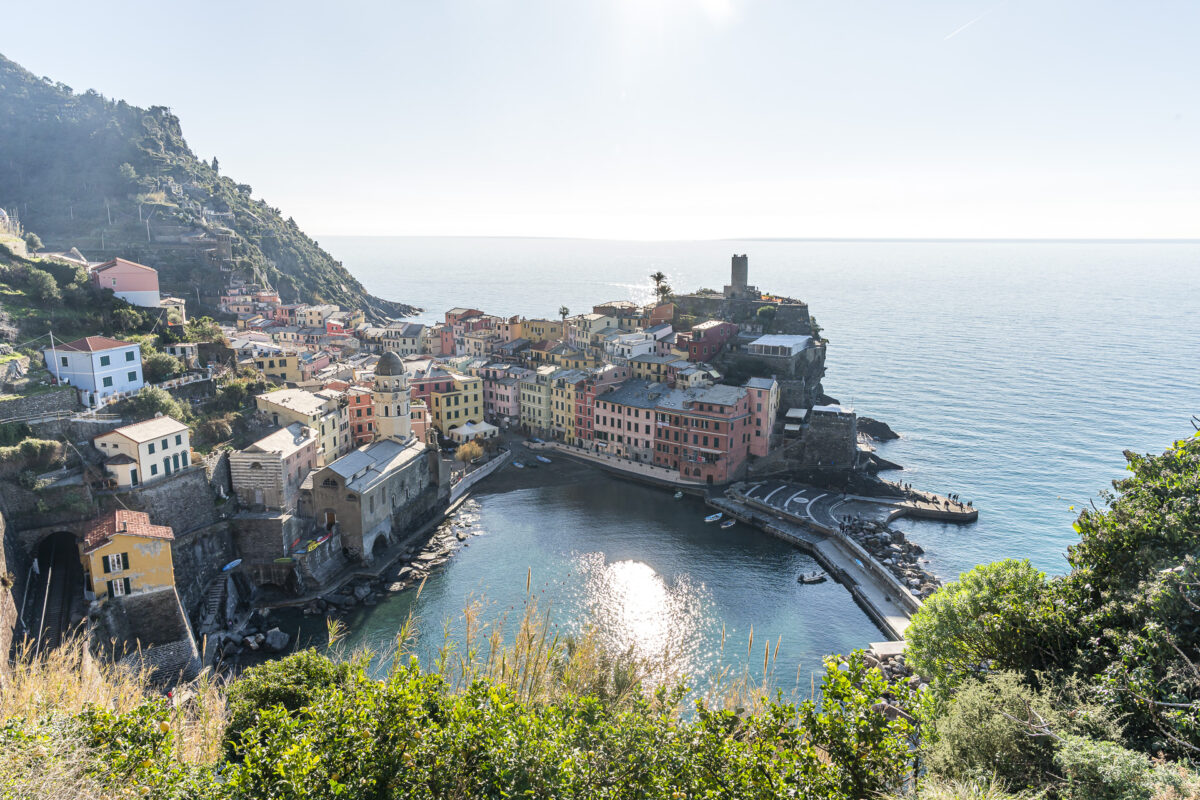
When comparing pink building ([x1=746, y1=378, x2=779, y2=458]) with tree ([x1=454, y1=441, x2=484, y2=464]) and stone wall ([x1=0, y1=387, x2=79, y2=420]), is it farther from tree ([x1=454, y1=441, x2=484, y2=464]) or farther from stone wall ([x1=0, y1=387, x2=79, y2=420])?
stone wall ([x1=0, y1=387, x2=79, y2=420])

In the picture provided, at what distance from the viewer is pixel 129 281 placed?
2122 inches

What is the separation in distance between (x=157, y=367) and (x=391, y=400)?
1511cm

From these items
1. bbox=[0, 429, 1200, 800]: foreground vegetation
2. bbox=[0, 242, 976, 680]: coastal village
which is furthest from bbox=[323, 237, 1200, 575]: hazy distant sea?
bbox=[0, 429, 1200, 800]: foreground vegetation

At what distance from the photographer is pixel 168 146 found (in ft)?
379

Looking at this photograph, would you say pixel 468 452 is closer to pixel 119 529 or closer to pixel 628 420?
pixel 628 420

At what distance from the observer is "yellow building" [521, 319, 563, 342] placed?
8056cm

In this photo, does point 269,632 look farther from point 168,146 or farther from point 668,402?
point 168,146

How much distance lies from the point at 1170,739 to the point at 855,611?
85.0ft

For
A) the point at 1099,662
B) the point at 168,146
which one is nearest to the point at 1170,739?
the point at 1099,662

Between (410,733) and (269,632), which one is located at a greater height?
(410,733)

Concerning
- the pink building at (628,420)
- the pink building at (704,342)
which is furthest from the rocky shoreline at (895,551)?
the pink building at (704,342)

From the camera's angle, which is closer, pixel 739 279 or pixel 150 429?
pixel 150 429

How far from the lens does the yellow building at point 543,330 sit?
264ft

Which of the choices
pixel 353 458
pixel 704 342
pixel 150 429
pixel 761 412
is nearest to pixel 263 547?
pixel 353 458
